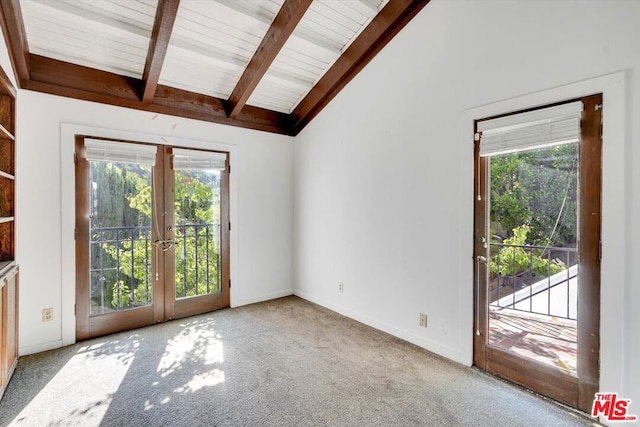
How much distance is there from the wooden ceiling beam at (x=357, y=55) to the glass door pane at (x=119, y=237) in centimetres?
212

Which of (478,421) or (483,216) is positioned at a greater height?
(483,216)

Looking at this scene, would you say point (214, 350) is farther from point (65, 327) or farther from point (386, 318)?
point (386, 318)

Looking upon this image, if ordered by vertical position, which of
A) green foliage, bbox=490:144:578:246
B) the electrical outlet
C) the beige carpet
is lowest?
the beige carpet

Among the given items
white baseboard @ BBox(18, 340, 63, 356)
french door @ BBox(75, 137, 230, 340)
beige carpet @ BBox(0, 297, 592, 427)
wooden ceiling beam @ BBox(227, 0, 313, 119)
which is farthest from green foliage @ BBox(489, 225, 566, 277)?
white baseboard @ BBox(18, 340, 63, 356)

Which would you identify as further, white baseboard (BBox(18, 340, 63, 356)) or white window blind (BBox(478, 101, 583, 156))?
white baseboard (BBox(18, 340, 63, 356))

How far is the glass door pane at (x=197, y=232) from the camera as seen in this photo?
368 cm

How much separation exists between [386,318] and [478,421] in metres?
1.39

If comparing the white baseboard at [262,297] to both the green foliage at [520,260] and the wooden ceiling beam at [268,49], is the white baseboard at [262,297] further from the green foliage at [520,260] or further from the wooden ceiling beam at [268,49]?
the green foliage at [520,260]

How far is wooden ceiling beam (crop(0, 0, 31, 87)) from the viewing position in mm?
2184

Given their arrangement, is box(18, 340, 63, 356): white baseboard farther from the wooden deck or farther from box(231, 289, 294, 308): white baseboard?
the wooden deck

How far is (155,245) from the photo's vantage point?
349 centimetres

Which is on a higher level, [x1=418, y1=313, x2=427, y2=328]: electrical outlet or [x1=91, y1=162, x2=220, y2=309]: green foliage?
[x1=91, y1=162, x2=220, y2=309]: green foliage

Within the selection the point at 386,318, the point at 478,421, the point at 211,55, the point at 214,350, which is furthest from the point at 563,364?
the point at 211,55

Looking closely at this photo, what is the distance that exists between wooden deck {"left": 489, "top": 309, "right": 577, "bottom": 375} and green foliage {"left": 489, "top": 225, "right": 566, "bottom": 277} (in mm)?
329
